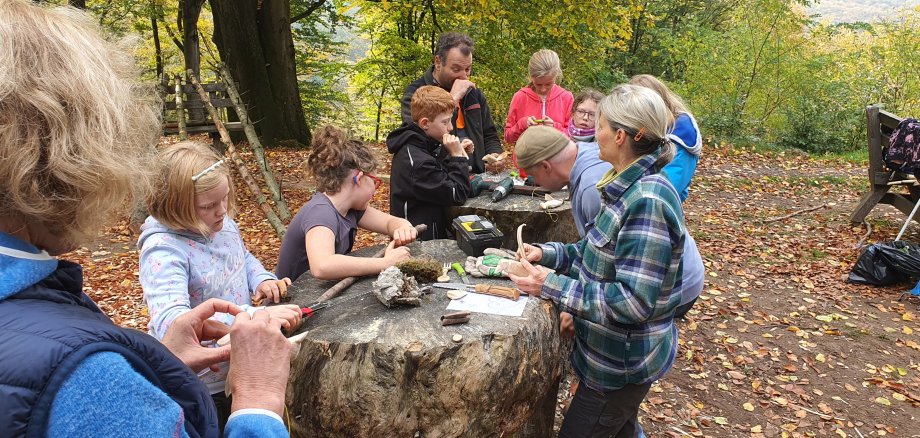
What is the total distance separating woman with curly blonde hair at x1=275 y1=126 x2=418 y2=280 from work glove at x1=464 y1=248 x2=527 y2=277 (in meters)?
0.40

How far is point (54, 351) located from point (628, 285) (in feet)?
6.07

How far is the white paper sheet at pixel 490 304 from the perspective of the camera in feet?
8.11

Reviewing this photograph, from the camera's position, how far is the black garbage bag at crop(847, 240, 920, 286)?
572 centimetres

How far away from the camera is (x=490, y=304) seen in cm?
254

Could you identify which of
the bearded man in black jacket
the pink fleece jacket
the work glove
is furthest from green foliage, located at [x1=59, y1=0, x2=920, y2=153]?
the work glove

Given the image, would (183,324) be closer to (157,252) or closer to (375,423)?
(157,252)

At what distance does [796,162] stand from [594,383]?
12036 mm

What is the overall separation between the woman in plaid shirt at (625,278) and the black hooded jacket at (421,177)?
59.3 inches

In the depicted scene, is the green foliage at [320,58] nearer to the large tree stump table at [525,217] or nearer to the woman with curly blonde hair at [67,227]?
the large tree stump table at [525,217]

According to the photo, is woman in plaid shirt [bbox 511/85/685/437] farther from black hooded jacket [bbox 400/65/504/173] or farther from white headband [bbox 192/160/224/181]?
black hooded jacket [bbox 400/65/504/173]

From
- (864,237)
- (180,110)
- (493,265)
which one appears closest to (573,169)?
→ (493,265)

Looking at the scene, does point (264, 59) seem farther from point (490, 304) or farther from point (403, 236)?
point (490, 304)

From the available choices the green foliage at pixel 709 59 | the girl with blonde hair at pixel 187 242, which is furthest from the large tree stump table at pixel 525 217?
the green foliage at pixel 709 59

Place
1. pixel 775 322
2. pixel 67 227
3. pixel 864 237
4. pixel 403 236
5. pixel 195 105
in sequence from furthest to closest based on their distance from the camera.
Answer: pixel 195 105 → pixel 864 237 → pixel 775 322 → pixel 403 236 → pixel 67 227
